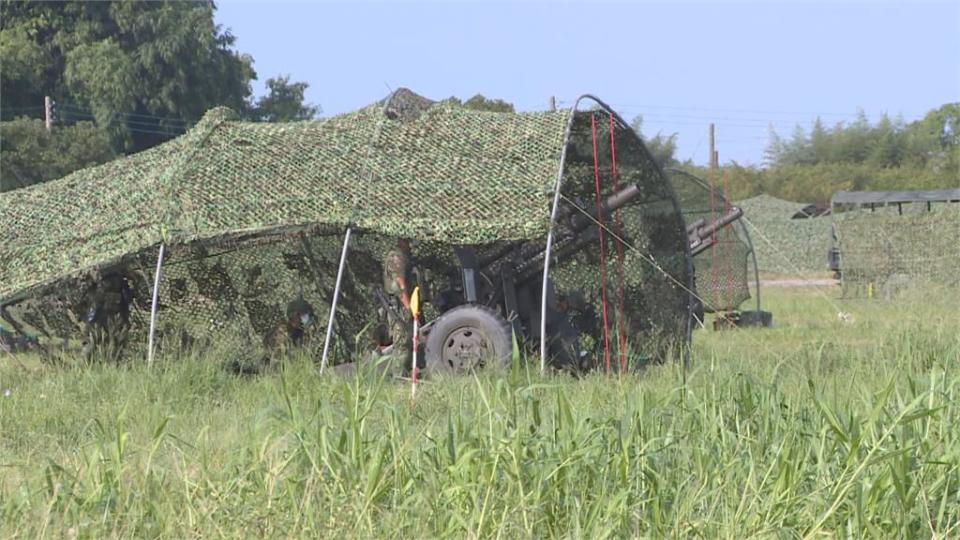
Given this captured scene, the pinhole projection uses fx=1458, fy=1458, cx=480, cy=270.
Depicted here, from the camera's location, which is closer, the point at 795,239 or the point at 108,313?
the point at 108,313

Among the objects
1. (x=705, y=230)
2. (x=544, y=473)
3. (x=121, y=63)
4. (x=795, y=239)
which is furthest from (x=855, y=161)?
(x=544, y=473)

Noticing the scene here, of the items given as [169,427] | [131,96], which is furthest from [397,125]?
[131,96]

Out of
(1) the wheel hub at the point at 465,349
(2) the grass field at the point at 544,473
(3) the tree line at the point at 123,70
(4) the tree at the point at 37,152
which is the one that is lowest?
(2) the grass field at the point at 544,473

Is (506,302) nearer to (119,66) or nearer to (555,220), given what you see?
(555,220)

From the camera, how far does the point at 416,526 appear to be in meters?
5.95

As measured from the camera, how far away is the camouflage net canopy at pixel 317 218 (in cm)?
1234

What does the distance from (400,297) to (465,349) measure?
99 centimetres

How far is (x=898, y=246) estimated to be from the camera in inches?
1153

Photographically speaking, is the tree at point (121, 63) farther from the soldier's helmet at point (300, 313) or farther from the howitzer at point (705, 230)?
the soldier's helmet at point (300, 313)

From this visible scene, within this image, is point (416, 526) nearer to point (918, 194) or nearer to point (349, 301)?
point (349, 301)

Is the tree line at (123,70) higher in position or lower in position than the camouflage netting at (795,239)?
higher

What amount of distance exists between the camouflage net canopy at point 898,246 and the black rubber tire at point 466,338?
18.4m

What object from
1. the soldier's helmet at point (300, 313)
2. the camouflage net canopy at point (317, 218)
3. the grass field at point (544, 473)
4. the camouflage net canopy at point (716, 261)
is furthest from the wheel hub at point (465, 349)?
the camouflage net canopy at point (716, 261)

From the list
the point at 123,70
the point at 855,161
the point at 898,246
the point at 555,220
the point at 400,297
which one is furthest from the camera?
the point at 855,161
